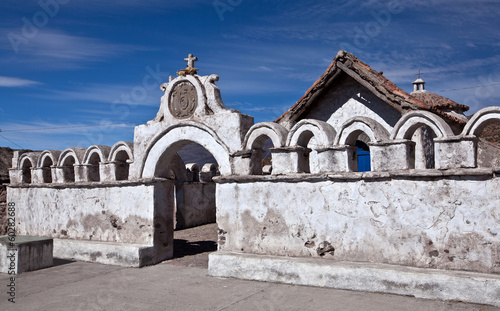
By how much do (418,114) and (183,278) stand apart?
4790mm

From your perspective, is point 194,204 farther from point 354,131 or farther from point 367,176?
point 367,176

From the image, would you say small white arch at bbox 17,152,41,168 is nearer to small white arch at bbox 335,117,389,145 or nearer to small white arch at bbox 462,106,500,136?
small white arch at bbox 335,117,389,145

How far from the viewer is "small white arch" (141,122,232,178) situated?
26.2ft

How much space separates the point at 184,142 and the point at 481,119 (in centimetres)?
548

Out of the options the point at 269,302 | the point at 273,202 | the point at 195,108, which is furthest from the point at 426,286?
the point at 195,108

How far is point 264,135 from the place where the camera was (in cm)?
757

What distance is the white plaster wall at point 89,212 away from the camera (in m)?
8.82

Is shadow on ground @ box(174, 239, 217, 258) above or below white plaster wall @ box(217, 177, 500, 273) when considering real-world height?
below

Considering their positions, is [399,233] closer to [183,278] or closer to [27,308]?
[183,278]

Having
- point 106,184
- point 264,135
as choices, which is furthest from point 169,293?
point 106,184

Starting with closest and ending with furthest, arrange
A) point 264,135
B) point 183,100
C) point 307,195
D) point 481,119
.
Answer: point 481,119, point 307,195, point 264,135, point 183,100

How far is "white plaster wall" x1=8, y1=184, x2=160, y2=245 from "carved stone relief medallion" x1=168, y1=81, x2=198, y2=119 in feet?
5.43

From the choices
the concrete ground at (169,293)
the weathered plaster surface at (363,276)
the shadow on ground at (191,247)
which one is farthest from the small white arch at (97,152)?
the weathered plaster surface at (363,276)

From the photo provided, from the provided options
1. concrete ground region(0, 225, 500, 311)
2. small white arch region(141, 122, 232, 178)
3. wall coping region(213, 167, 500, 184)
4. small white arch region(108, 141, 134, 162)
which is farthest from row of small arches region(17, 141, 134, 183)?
wall coping region(213, 167, 500, 184)
